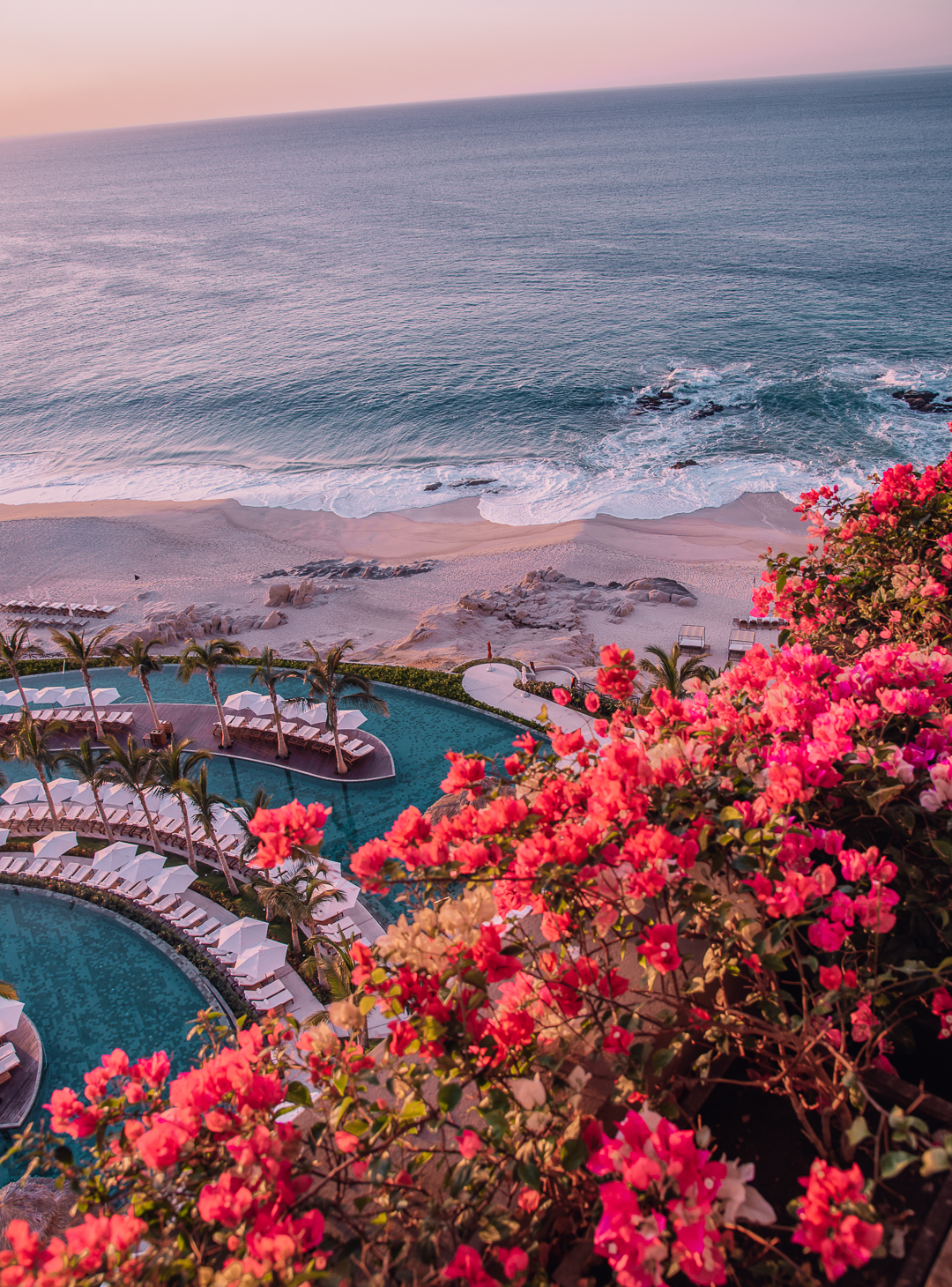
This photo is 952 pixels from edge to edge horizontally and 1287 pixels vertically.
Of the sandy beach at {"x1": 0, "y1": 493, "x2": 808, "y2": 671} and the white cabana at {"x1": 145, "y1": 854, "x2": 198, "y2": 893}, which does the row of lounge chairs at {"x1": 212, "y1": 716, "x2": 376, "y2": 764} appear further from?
the sandy beach at {"x1": 0, "y1": 493, "x2": 808, "y2": 671}

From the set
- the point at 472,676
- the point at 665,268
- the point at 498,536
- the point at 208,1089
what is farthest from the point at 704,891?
the point at 665,268

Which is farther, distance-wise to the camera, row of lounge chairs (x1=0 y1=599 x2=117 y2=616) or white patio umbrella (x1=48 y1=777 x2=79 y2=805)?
row of lounge chairs (x1=0 y1=599 x2=117 y2=616)

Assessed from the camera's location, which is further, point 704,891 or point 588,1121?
point 704,891

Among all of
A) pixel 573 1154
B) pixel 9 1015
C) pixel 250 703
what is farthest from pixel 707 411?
pixel 573 1154

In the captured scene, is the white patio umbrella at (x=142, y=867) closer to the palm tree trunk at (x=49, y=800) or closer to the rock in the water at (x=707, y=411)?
the palm tree trunk at (x=49, y=800)

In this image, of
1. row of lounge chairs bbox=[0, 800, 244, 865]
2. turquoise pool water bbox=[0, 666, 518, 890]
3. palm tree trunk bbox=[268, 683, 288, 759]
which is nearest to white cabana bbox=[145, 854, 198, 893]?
row of lounge chairs bbox=[0, 800, 244, 865]

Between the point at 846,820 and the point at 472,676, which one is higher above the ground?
the point at 846,820

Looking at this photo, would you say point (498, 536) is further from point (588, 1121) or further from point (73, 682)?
point (588, 1121)

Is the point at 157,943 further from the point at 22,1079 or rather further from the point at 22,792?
the point at 22,792
